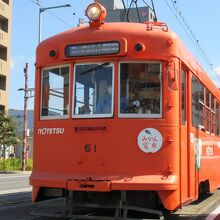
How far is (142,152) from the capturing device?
8.66 meters

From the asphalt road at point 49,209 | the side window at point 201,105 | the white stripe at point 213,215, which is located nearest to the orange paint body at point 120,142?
the asphalt road at point 49,209

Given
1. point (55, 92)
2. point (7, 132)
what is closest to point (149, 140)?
point (55, 92)

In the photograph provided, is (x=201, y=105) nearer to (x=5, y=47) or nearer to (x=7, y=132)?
(x=7, y=132)

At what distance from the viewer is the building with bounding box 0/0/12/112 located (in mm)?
59281

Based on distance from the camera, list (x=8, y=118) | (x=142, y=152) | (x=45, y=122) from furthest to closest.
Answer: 1. (x=8, y=118)
2. (x=45, y=122)
3. (x=142, y=152)

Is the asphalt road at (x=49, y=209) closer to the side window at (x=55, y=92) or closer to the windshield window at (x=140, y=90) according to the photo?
the side window at (x=55, y=92)

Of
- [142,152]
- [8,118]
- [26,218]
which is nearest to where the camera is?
[142,152]

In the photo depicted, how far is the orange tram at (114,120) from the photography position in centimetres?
860

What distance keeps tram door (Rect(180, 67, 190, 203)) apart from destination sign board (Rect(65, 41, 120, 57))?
1.36m

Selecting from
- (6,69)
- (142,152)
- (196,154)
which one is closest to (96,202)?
(142,152)

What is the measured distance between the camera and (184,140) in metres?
9.35

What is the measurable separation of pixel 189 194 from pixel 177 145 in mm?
1197

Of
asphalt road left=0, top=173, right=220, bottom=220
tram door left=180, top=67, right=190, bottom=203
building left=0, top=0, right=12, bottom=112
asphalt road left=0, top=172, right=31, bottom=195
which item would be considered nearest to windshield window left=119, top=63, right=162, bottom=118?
tram door left=180, top=67, right=190, bottom=203

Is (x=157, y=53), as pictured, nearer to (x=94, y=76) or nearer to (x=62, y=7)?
(x=94, y=76)
